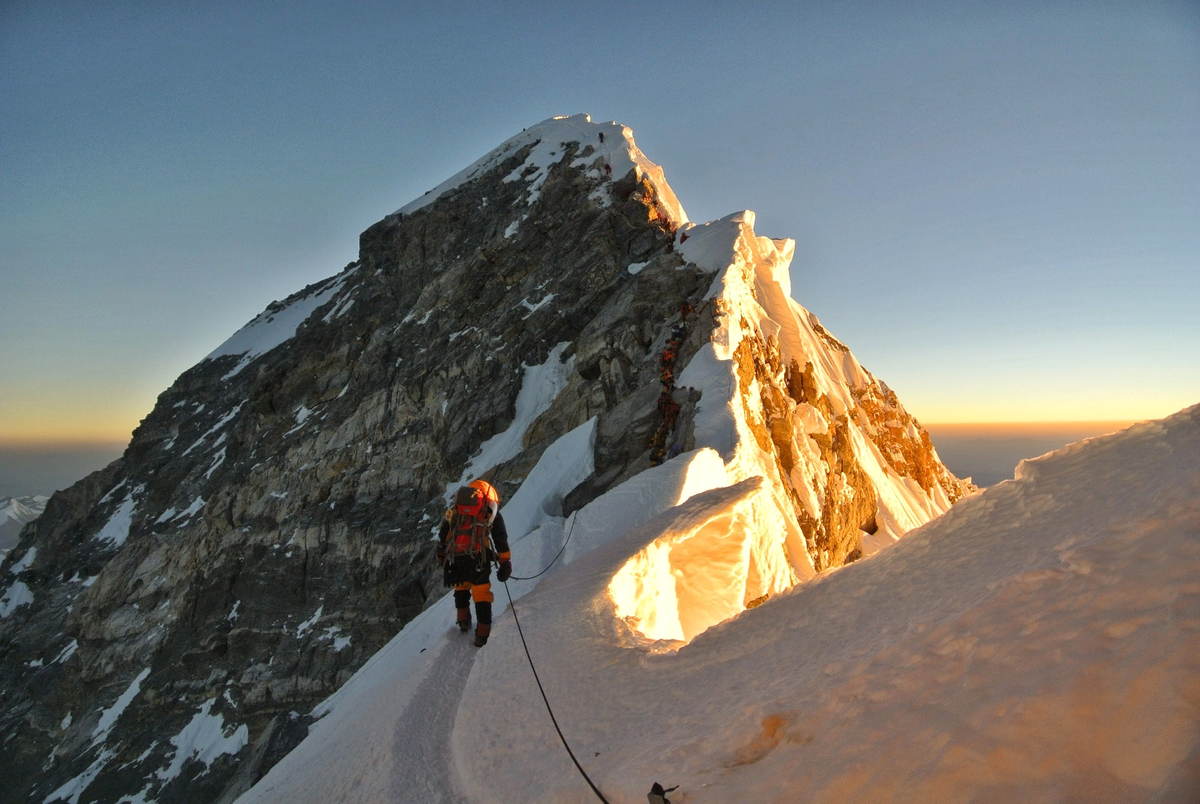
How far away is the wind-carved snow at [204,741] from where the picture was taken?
21.0 m

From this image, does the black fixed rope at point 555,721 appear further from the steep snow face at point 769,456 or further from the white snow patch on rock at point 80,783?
the white snow patch on rock at point 80,783

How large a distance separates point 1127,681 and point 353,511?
26.8m

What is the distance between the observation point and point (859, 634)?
9.22 feet

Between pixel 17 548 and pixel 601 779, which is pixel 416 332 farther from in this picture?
pixel 17 548

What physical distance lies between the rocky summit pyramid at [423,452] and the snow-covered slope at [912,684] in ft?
20.2

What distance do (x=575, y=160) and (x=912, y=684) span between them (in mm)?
32058

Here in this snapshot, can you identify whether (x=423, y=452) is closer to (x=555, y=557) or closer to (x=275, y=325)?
(x=555, y=557)

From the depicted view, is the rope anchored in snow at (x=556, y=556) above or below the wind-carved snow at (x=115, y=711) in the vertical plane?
above

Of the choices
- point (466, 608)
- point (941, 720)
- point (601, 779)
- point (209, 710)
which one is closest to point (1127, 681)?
point (941, 720)

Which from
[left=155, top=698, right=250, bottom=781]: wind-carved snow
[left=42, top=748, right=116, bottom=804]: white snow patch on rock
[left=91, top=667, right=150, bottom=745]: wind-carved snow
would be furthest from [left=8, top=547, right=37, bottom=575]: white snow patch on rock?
[left=155, top=698, right=250, bottom=781]: wind-carved snow

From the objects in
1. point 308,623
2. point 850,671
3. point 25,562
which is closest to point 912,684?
point 850,671

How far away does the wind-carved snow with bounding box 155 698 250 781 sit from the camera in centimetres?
2105

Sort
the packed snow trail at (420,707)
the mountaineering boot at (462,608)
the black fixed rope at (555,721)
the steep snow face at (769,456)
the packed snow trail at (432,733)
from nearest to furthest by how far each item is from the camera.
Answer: the black fixed rope at (555,721), the packed snow trail at (432,733), the packed snow trail at (420,707), the mountaineering boot at (462,608), the steep snow face at (769,456)

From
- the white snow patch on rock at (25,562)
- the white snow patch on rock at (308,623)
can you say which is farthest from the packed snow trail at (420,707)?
the white snow patch on rock at (25,562)
